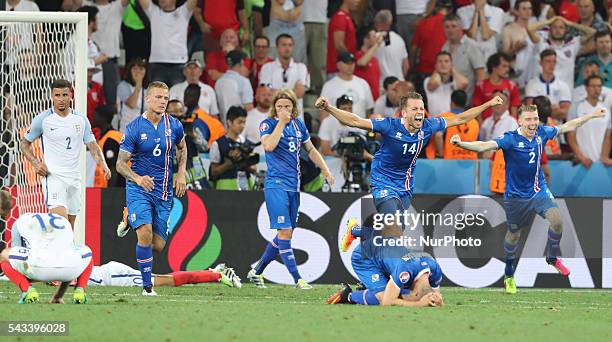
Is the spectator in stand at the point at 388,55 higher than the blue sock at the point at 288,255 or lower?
higher

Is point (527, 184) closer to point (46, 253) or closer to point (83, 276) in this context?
point (83, 276)

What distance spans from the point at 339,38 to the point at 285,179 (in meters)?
5.55

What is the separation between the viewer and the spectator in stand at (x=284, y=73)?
63.0 ft

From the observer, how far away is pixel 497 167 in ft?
57.6

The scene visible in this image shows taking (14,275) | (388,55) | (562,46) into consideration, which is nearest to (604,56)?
(562,46)

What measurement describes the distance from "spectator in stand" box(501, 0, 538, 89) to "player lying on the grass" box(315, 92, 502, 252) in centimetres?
691

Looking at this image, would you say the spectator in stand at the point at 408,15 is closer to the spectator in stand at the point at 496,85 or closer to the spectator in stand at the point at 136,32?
the spectator in stand at the point at 496,85

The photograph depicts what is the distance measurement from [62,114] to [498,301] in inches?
209

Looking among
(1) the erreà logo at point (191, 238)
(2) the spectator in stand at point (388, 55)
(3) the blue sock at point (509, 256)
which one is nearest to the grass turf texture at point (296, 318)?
(3) the blue sock at point (509, 256)

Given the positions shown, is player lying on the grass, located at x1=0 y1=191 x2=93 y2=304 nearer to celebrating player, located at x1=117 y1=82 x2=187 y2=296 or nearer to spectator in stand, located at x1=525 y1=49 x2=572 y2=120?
celebrating player, located at x1=117 y1=82 x2=187 y2=296

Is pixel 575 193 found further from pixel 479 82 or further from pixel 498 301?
pixel 498 301

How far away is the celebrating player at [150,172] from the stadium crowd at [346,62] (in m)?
3.81

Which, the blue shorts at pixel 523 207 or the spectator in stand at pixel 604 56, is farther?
the spectator in stand at pixel 604 56

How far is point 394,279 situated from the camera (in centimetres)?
1148
